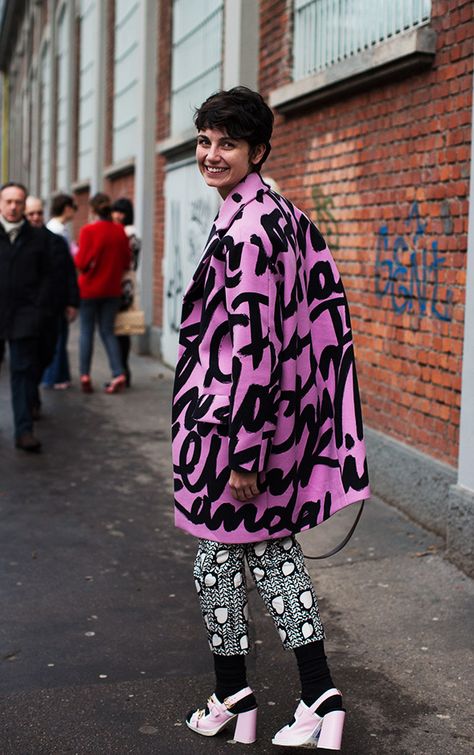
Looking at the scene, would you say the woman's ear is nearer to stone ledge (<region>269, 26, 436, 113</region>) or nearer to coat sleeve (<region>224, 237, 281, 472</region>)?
coat sleeve (<region>224, 237, 281, 472</region>)

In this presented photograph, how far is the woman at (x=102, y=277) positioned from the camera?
10742mm

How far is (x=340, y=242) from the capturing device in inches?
294

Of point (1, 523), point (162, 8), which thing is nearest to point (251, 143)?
point (1, 523)

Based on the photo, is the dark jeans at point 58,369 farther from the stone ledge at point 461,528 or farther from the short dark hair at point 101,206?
the stone ledge at point 461,528

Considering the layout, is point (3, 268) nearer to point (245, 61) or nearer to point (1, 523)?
point (1, 523)

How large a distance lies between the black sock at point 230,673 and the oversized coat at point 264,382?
401mm

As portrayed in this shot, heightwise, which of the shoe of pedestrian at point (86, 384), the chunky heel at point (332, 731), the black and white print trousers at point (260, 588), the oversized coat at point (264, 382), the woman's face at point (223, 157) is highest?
the woman's face at point (223, 157)

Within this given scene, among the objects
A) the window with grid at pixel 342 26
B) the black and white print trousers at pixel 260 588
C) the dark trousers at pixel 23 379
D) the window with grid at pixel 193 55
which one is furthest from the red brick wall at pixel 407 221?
the window with grid at pixel 193 55

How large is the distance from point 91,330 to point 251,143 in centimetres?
803

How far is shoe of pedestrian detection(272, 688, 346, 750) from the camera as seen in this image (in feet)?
10.4

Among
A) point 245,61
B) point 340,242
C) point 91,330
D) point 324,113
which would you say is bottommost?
point 91,330

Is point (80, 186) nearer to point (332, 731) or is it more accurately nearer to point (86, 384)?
point (86, 384)

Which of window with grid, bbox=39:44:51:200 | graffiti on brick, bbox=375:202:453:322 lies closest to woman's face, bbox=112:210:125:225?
graffiti on brick, bbox=375:202:453:322

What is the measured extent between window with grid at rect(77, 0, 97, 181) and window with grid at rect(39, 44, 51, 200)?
628 centimetres
